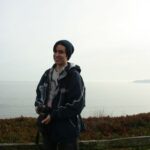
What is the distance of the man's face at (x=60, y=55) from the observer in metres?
5.04

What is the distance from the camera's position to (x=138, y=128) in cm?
1205

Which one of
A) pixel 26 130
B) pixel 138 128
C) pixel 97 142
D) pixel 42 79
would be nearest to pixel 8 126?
pixel 26 130

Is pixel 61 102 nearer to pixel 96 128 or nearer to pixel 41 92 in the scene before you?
pixel 41 92

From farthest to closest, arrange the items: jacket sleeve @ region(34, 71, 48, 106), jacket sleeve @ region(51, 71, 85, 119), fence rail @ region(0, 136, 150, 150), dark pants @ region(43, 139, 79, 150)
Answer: fence rail @ region(0, 136, 150, 150) → jacket sleeve @ region(34, 71, 48, 106) → dark pants @ region(43, 139, 79, 150) → jacket sleeve @ region(51, 71, 85, 119)

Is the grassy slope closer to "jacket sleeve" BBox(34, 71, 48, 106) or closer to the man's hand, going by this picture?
"jacket sleeve" BBox(34, 71, 48, 106)

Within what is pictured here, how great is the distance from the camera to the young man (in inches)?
194

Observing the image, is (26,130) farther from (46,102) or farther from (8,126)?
(46,102)

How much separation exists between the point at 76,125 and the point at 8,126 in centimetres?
628

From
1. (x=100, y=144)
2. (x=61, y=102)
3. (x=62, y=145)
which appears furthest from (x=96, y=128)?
(x=61, y=102)

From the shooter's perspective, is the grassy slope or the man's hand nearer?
the man's hand

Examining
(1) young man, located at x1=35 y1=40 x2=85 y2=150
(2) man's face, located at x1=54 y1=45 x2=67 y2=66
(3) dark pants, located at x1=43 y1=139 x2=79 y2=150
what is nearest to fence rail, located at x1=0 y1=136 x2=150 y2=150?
(3) dark pants, located at x1=43 y1=139 x2=79 y2=150

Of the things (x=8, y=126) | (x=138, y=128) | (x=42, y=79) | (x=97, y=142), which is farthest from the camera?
(x=138, y=128)

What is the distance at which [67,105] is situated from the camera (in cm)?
489

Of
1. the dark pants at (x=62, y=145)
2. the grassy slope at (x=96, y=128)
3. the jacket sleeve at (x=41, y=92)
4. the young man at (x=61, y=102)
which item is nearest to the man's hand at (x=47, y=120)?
the young man at (x=61, y=102)
